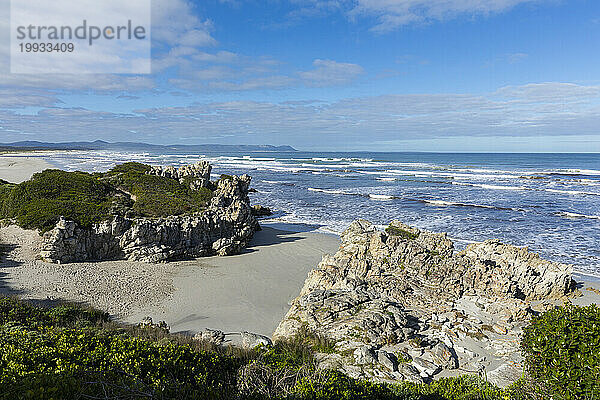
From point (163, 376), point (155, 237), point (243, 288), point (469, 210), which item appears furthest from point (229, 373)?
point (469, 210)

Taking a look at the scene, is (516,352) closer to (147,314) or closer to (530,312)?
(530,312)

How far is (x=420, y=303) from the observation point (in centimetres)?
989

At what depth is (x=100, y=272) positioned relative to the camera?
47.0ft

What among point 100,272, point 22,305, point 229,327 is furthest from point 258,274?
point 22,305

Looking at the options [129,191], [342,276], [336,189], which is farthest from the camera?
[336,189]

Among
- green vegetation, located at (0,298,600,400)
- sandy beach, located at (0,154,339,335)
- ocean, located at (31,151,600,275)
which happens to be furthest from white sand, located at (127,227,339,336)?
ocean, located at (31,151,600,275)

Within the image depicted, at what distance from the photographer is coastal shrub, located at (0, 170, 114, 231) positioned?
1648cm

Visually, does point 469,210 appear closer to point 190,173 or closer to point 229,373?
point 190,173

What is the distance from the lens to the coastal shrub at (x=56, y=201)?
16.5 m

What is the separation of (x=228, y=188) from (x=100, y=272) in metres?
11.2

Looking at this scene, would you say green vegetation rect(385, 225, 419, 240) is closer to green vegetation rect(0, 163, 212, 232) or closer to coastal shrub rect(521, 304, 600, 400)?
coastal shrub rect(521, 304, 600, 400)

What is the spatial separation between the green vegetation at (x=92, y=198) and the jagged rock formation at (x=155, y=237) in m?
0.80

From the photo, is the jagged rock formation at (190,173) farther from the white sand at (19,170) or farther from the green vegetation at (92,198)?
the white sand at (19,170)

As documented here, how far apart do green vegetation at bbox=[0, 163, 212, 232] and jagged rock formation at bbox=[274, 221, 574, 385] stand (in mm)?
11469
